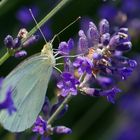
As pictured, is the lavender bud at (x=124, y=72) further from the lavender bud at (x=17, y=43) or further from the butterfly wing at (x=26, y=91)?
the lavender bud at (x=17, y=43)

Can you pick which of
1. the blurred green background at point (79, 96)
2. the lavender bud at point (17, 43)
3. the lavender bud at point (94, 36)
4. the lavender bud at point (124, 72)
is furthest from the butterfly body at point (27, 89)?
the blurred green background at point (79, 96)

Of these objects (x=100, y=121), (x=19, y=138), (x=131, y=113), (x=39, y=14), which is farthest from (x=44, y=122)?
(x=131, y=113)

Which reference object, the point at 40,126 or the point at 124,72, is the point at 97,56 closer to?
the point at 124,72

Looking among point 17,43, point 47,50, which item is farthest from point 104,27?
point 17,43

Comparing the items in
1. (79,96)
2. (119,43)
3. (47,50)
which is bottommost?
(79,96)

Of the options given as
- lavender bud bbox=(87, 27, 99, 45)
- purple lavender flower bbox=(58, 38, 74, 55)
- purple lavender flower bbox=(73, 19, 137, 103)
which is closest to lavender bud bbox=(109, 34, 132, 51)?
purple lavender flower bbox=(73, 19, 137, 103)

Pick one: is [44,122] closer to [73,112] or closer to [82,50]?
[82,50]
